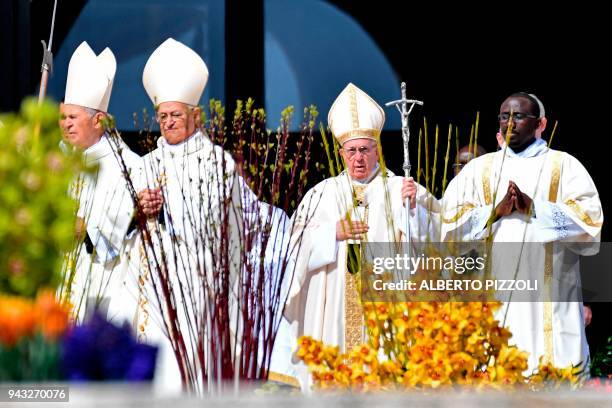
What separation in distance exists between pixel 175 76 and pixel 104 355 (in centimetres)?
364

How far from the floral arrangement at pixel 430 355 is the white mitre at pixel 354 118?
295cm

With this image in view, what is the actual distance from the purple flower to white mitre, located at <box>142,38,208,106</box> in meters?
3.46

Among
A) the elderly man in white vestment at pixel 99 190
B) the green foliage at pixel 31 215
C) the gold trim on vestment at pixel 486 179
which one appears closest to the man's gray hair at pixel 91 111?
the elderly man in white vestment at pixel 99 190

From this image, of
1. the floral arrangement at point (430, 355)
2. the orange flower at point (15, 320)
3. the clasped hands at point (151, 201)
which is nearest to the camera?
the orange flower at point (15, 320)

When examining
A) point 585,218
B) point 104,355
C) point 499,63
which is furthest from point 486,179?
point 104,355

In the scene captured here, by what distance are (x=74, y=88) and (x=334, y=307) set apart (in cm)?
169

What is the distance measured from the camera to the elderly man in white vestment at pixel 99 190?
6312 mm

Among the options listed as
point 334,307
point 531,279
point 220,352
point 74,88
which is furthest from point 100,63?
point 220,352

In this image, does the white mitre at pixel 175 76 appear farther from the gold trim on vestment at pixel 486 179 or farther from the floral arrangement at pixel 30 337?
the floral arrangement at pixel 30 337

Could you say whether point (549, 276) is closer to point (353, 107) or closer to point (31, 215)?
point (353, 107)

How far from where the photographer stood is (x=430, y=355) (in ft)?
13.4

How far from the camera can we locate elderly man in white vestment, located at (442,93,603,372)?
677 cm

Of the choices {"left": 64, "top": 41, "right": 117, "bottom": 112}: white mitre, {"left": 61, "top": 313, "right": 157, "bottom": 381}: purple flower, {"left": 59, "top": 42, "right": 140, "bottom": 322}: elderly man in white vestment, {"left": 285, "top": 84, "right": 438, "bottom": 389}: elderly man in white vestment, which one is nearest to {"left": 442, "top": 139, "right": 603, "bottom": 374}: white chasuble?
{"left": 285, "top": 84, "right": 438, "bottom": 389}: elderly man in white vestment

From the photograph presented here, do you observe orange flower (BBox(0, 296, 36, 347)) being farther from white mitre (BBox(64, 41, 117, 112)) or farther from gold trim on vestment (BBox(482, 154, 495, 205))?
gold trim on vestment (BBox(482, 154, 495, 205))
